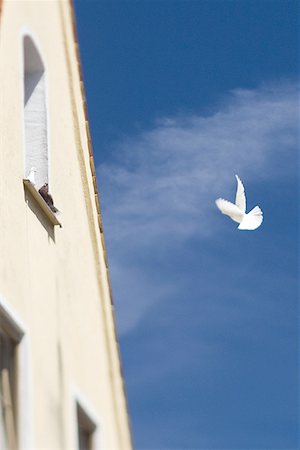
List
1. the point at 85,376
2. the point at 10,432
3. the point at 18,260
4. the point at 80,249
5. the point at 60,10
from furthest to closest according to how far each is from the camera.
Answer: the point at 60,10 < the point at 80,249 < the point at 85,376 < the point at 18,260 < the point at 10,432

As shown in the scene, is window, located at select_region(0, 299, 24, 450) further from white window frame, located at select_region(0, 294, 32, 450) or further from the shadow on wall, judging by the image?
the shadow on wall

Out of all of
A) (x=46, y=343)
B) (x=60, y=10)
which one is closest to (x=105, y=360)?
(x=46, y=343)

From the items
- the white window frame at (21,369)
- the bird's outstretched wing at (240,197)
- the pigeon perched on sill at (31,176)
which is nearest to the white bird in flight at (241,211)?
the bird's outstretched wing at (240,197)

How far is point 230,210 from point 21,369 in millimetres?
2998

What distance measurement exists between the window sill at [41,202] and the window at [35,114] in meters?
0.41

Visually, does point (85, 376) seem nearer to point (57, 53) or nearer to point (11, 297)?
point (11, 297)

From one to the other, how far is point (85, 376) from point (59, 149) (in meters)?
2.31

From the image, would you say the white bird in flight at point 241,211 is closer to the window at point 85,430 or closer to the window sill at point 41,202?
the window sill at point 41,202

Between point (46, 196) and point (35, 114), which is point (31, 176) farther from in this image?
point (35, 114)

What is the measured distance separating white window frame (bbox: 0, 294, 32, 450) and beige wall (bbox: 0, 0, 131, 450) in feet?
0.15

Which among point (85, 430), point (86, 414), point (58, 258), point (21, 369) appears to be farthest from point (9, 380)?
point (58, 258)

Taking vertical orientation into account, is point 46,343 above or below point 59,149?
below

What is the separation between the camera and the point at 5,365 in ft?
39.1

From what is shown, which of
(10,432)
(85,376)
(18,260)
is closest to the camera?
(10,432)
